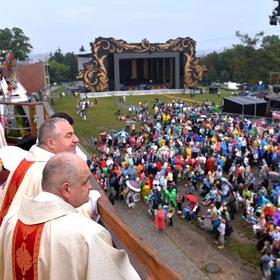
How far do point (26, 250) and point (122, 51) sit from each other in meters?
48.5

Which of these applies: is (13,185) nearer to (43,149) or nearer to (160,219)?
(43,149)

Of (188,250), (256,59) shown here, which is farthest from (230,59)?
(188,250)

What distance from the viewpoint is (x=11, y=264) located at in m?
2.20

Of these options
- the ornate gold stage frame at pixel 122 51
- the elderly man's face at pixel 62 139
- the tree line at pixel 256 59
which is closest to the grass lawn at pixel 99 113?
the ornate gold stage frame at pixel 122 51

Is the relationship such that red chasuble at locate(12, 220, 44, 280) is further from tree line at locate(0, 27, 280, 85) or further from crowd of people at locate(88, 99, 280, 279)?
tree line at locate(0, 27, 280, 85)

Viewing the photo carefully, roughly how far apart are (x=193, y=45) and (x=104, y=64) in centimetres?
1134

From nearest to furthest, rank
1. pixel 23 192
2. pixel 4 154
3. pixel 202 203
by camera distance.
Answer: pixel 23 192 < pixel 4 154 < pixel 202 203

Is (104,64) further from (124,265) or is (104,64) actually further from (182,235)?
(124,265)

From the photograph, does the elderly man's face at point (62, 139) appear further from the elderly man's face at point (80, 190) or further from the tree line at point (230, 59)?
the tree line at point (230, 59)

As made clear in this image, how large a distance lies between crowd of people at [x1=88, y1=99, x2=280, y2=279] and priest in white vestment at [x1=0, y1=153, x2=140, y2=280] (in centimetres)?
891

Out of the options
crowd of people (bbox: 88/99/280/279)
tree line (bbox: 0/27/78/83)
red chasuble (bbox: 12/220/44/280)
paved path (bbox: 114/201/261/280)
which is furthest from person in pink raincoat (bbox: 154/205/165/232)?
tree line (bbox: 0/27/78/83)

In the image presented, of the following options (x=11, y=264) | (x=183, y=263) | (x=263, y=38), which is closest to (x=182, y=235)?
(x=183, y=263)

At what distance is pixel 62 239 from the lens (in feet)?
6.22

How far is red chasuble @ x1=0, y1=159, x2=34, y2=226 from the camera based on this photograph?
288 centimetres
